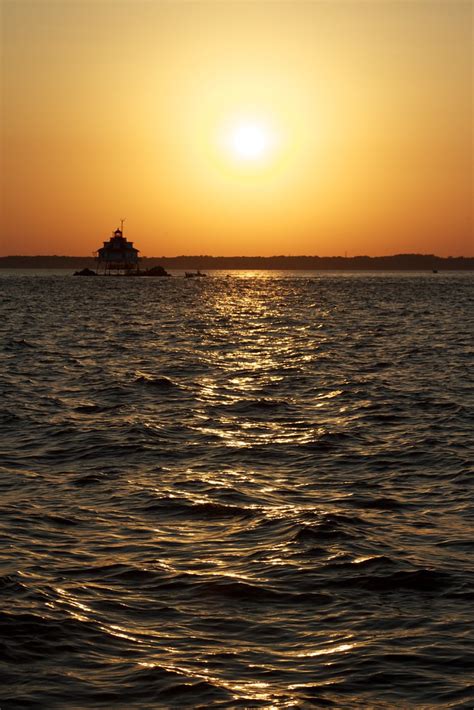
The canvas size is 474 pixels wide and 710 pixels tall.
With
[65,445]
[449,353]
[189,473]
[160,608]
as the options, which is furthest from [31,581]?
[449,353]

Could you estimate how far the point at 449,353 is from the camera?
4412 cm

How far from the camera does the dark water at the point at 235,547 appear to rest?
30.1 feet

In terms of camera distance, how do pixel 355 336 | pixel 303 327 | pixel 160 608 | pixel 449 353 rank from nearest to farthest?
pixel 160 608 < pixel 449 353 < pixel 355 336 < pixel 303 327

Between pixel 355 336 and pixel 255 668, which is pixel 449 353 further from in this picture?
pixel 255 668

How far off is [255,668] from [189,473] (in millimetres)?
8831

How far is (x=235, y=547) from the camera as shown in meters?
13.3

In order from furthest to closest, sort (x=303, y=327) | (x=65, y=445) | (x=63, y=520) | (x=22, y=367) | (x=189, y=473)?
(x=303, y=327) → (x=22, y=367) → (x=65, y=445) → (x=189, y=473) → (x=63, y=520)

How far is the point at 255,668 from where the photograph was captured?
365 inches

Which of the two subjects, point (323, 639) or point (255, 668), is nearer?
point (255, 668)

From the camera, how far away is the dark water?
916cm

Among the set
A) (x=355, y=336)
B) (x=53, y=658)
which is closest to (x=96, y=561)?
(x=53, y=658)

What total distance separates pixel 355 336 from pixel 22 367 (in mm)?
24886

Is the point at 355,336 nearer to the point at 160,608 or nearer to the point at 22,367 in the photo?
the point at 22,367

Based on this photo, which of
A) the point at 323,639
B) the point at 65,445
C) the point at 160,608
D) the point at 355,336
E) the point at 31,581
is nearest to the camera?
the point at 323,639
